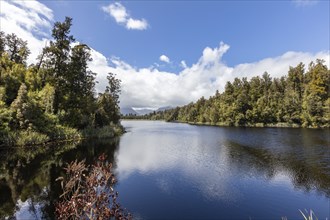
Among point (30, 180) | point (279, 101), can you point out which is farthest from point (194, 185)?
point (279, 101)

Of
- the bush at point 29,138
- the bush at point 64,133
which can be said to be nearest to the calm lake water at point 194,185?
the bush at point 29,138

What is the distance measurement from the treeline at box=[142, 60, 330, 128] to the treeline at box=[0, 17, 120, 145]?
5997 cm

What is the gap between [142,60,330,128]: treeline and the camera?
69.8m

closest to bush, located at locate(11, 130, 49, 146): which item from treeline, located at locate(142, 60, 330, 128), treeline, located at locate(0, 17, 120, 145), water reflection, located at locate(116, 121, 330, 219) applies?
treeline, located at locate(0, 17, 120, 145)

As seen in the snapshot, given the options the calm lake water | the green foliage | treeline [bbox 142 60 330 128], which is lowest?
the calm lake water

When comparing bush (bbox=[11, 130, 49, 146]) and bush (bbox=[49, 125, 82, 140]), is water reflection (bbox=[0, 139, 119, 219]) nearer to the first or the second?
bush (bbox=[11, 130, 49, 146])

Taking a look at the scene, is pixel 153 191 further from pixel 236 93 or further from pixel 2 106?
pixel 236 93

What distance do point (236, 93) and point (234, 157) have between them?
7515 cm

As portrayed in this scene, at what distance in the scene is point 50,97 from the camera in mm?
34344

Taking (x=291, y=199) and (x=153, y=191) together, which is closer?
(x=291, y=199)

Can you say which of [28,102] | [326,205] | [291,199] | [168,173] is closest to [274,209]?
[291,199]

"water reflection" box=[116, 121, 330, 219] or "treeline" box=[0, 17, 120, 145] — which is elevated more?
"treeline" box=[0, 17, 120, 145]

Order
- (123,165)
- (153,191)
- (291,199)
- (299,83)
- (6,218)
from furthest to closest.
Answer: (299,83), (123,165), (153,191), (291,199), (6,218)

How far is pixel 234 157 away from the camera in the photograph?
24.0 m
